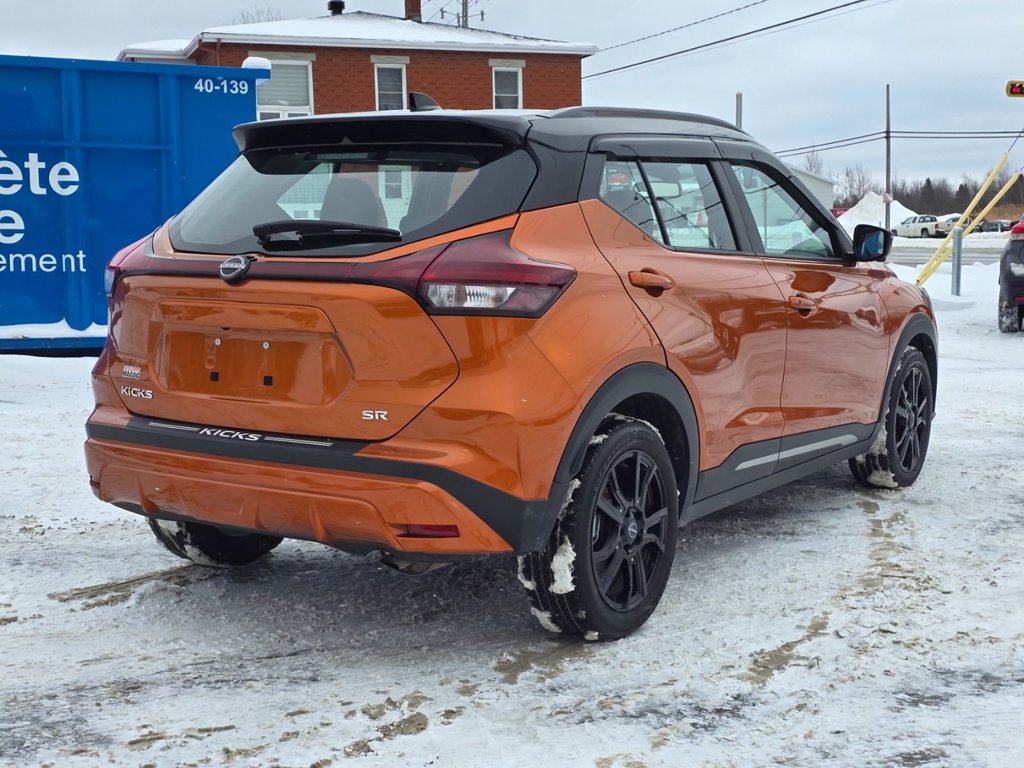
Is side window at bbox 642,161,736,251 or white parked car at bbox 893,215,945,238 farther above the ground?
white parked car at bbox 893,215,945,238

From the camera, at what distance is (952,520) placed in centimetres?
544

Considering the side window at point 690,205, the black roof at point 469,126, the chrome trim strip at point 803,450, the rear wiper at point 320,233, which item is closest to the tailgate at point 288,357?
the rear wiper at point 320,233

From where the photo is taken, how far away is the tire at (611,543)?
11.6ft

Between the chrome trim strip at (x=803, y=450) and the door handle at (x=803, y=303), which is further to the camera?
the door handle at (x=803, y=303)

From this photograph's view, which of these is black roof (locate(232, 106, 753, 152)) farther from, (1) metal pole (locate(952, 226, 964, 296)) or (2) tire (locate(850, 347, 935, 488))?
(1) metal pole (locate(952, 226, 964, 296))

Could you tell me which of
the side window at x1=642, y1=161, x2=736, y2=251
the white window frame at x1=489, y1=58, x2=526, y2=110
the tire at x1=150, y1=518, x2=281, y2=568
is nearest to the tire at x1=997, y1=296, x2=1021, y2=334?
the side window at x1=642, y1=161, x2=736, y2=251

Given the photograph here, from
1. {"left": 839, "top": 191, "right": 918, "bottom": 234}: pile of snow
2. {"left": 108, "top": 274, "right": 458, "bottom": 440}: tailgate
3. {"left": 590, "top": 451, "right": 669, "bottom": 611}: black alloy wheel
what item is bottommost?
{"left": 590, "top": 451, "right": 669, "bottom": 611}: black alloy wheel

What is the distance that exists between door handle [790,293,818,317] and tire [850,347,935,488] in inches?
45.5

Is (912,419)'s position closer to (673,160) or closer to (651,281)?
(673,160)

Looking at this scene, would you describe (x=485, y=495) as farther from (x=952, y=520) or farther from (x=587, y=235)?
(x=952, y=520)

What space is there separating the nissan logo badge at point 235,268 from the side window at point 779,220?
83.7 inches

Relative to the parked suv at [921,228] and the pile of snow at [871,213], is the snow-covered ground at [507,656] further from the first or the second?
the pile of snow at [871,213]

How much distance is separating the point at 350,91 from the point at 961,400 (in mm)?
23820

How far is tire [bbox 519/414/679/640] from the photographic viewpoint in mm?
3525
